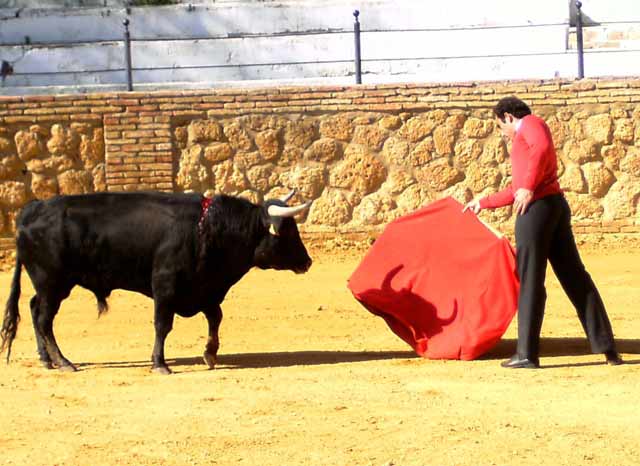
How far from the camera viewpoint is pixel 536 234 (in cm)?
967

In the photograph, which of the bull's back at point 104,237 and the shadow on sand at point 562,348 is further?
the shadow on sand at point 562,348

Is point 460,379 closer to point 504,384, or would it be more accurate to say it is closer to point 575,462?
point 504,384

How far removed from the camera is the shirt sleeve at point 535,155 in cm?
953

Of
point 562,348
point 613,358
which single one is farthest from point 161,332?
point 613,358

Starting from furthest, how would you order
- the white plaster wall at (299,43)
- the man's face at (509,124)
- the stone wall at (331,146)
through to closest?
the white plaster wall at (299,43) < the stone wall at (331,146) < the man's face at (509,124)

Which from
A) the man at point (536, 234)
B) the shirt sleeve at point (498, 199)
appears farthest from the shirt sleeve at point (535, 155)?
the shirt sleeve at point (498, 199)

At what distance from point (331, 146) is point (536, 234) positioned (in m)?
7.40

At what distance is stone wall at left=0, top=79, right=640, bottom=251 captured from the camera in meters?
16.6

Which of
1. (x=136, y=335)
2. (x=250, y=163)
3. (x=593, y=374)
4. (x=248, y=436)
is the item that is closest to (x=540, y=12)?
(x=250, y=163)

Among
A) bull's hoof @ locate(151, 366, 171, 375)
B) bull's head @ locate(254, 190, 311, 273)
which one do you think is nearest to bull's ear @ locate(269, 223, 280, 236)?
bull's head @ locate(254, 190, 311, 273)

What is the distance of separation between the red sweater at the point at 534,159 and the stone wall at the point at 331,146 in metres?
7.13

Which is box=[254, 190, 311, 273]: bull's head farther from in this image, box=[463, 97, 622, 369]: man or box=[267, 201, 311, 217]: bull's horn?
box=[463, 97, 622, 369]: man

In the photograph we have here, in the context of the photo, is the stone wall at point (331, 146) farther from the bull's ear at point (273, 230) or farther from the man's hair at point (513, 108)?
the man's hair at point (513, 108)

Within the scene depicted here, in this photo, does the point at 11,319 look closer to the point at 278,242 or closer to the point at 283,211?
the point at 278,242
